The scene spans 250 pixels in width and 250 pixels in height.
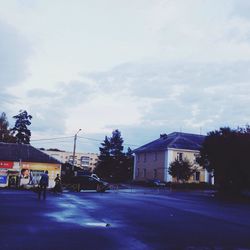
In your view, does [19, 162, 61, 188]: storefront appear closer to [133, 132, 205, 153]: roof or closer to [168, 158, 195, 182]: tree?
[168, 158, 195, 182]: tree

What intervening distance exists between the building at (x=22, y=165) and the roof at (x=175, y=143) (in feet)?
77.6

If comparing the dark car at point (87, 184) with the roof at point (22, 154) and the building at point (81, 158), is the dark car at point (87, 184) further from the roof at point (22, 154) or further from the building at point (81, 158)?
the building at point (81, 158)

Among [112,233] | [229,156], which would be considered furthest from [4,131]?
[112,233]

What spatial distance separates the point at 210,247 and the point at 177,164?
176ft

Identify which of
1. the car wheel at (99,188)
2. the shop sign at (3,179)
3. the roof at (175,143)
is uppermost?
the roof at (175,143)

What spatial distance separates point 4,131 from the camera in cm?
8044

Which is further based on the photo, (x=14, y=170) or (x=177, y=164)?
(x=177, y=164)

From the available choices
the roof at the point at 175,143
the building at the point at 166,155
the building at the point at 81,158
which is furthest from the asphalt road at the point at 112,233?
the building at the point at 81,158

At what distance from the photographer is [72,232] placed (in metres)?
10.1

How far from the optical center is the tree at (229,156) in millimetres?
39219

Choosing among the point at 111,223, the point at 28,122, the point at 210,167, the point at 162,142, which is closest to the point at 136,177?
the point at 162,142

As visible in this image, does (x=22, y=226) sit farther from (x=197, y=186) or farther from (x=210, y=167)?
(x=197, y=186)

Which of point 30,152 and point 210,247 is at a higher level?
point 30,152

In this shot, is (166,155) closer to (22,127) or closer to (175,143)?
(175,143)
